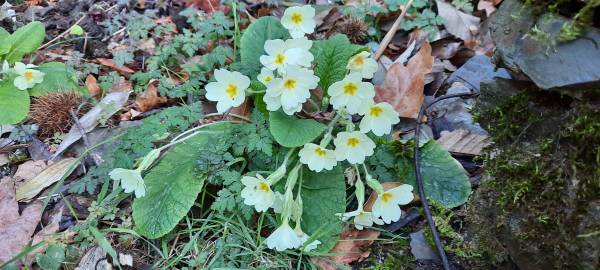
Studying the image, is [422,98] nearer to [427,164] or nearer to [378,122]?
[427,164]

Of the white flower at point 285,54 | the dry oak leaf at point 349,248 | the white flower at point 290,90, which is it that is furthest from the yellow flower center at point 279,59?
the dry oak leaf at point 349,248

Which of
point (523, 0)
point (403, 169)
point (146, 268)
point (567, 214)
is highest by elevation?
point (523, 0)

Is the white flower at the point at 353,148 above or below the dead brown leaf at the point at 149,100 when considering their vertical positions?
above

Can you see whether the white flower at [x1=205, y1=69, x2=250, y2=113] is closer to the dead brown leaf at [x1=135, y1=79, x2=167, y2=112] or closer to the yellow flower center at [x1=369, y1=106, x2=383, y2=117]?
the yellow flower center at [x1=369, y1=106, x2=383, y2=117]

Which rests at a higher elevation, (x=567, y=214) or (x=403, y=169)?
(x=567, y=214)

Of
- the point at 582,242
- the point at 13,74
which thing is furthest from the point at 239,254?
the point at 13,74

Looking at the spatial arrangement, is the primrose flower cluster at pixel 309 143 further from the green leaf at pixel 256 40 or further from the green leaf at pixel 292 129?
the green leaf at pixel 256 40

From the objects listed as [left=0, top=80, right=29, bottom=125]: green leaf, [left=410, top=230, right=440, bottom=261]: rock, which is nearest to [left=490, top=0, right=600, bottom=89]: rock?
[left=410, top=230, right=440, bottom=261]: rock
